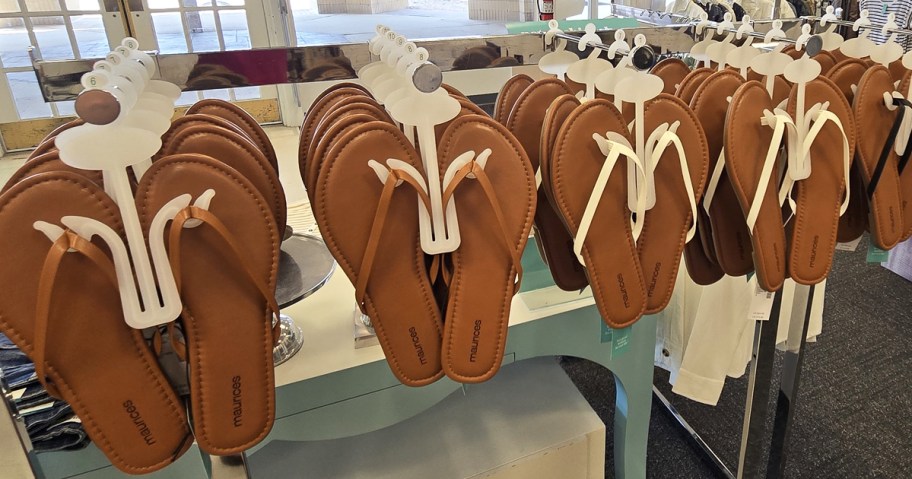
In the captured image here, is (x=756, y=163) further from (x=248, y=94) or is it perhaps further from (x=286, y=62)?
(x=248, y=94)

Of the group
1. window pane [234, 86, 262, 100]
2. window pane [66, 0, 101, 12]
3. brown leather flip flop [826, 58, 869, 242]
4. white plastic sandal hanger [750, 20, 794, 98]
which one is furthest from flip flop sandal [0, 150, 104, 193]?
window pane [234, 86, 262, 100]

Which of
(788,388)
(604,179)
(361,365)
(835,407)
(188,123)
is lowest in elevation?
(835,407)

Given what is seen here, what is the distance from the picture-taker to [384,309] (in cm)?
61

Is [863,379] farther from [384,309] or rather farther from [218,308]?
[218,308]

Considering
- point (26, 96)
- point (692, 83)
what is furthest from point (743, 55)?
point (26, 96)

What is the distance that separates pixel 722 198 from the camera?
0.80 m

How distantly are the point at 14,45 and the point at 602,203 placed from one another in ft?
10.4

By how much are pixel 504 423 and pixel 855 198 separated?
2.29ft

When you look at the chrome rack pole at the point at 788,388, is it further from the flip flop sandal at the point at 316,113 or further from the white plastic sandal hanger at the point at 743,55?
the flip flop sandal at the point at 316,113

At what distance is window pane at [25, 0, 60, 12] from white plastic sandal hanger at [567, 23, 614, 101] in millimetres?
2934

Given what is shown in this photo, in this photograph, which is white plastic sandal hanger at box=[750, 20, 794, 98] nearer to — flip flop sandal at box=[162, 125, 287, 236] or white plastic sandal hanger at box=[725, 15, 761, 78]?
white plastic sandal hanger at box=[725, 15, 761, 78]

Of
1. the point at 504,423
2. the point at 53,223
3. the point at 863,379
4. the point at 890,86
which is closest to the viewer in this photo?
the point at 53,223

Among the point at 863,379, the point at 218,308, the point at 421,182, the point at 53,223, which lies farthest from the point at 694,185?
the point at 863,379

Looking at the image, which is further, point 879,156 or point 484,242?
point 879,156
